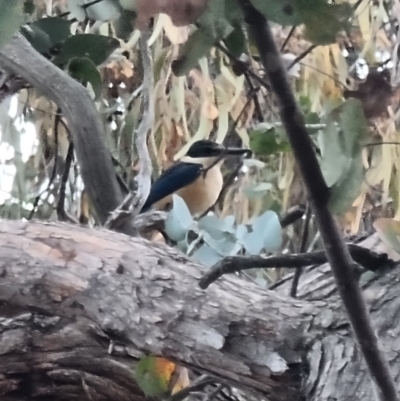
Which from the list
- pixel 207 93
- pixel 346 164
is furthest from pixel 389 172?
pixel 346 164

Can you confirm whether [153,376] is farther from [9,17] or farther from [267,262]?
[9,17]

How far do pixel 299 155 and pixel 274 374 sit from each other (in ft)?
0.82

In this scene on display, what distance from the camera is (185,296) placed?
19.8 inches

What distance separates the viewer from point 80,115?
79 centimetres

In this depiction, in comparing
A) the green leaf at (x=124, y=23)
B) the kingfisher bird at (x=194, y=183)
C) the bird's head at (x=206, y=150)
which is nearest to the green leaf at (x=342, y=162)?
the green leaf at (x=124, y=23)

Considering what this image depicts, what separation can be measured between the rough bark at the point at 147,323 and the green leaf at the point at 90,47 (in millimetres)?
232

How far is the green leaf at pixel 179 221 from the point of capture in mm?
659

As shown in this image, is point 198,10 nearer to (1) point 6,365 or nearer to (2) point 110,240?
(2) point 110,240

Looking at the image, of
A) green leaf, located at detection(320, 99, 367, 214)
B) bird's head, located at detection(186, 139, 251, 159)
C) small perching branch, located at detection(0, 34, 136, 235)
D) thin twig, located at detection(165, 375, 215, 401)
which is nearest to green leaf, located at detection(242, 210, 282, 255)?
thin twig, located at detection(165, 375, 215, 401)

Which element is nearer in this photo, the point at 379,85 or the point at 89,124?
the point at 379,85

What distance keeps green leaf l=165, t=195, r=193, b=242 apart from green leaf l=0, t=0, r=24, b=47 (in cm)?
47

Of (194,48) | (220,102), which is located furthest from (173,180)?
(194,48)

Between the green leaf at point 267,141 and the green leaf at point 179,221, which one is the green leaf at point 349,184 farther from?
the green leaf at point 179,221

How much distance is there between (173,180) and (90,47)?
0.94 m
